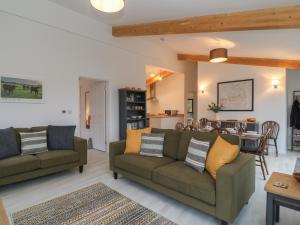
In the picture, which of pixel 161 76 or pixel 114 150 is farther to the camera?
pixel 161 76

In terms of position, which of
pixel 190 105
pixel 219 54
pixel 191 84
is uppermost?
pixel 219 54

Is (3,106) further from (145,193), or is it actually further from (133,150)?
(145,193)

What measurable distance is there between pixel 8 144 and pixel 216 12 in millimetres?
4062

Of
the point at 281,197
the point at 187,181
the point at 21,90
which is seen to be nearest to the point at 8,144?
the point at 21,90

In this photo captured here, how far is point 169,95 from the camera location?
8.64 m

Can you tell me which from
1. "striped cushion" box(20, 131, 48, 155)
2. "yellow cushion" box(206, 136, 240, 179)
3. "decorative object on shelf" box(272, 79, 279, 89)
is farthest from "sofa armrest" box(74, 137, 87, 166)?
"decorative object on shelf" box(272, 79, 279, 89)

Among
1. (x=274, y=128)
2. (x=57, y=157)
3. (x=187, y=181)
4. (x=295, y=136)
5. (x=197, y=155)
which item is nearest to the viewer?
(x=187, y=181)

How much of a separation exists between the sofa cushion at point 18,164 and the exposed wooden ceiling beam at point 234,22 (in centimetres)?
350

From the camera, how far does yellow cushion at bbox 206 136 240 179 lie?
6.92 feet

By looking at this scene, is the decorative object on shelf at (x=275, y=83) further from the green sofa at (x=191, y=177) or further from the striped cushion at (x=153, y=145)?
the striped cushion at (x=153, y=145)

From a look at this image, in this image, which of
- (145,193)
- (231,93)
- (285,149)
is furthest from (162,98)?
(145,193)

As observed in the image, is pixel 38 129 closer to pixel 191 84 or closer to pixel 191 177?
pixel 191 177

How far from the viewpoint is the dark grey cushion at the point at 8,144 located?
2.89m

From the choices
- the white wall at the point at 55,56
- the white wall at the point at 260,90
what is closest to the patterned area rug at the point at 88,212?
the white wall at the point at 55,56
